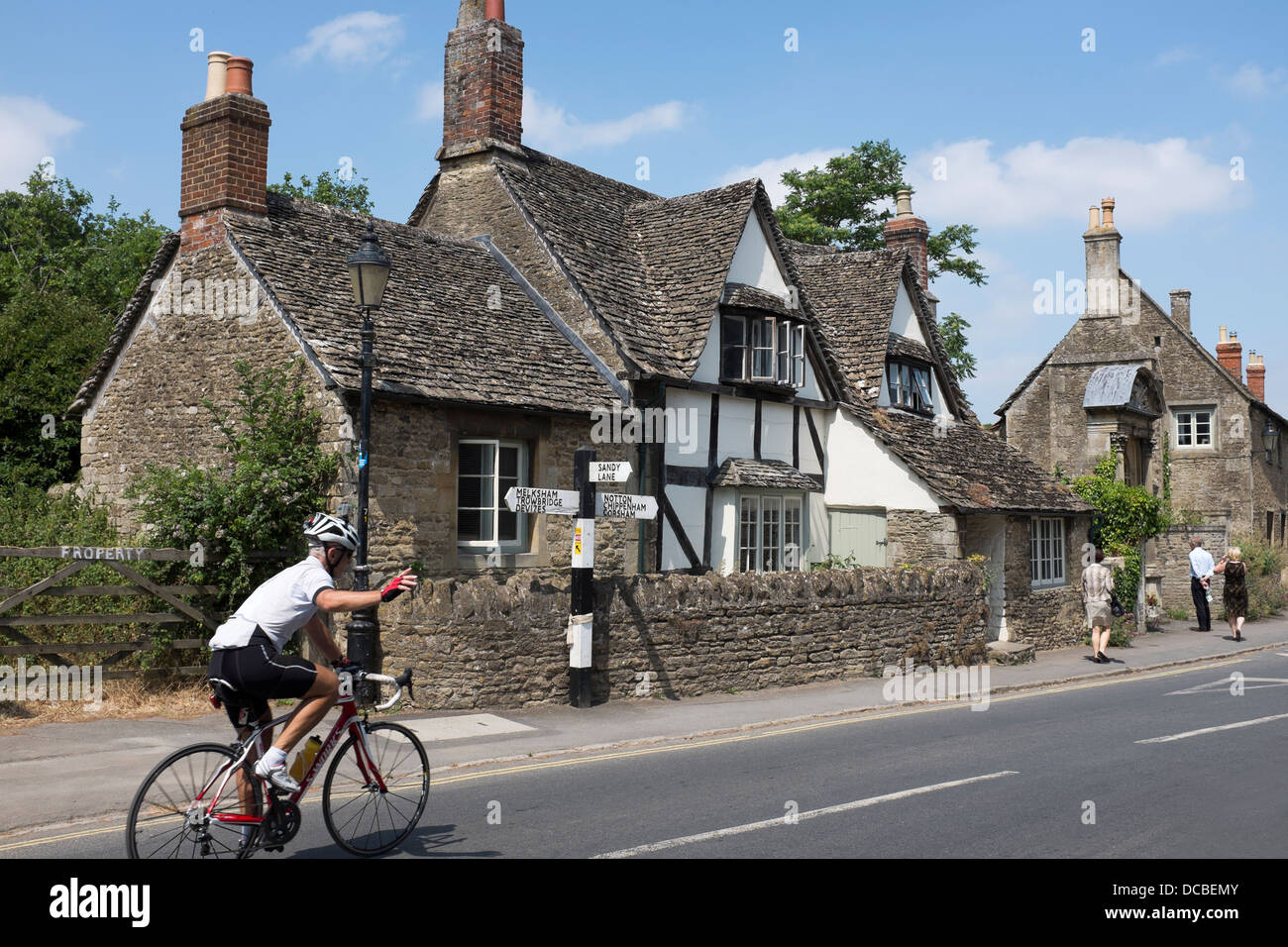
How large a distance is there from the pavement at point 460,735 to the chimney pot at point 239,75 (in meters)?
8.97

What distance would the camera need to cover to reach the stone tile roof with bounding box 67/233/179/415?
17.1 metres

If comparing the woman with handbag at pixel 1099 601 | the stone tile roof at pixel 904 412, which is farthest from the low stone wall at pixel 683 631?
the stone tile roof at pixel 904 412

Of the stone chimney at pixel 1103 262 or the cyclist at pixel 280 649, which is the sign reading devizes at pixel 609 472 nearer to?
the cyclist at pixel 280 649

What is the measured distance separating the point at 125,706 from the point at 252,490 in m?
2.91

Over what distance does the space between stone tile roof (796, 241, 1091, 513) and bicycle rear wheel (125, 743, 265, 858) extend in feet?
51.7

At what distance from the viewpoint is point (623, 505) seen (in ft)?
45.3

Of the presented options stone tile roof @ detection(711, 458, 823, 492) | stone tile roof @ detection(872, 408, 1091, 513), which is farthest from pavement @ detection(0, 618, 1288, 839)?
stone tile roof @ detection(872, 408, 1091, 513)

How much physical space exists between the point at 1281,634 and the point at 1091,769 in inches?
728

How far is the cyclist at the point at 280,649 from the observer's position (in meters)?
6.23

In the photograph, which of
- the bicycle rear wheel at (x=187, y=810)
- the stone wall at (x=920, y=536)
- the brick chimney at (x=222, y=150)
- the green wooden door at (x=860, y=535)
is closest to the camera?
the bicycle rear wheel at (x=187, y=810)

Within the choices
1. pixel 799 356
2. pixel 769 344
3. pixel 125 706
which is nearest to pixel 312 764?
pixel 125 706

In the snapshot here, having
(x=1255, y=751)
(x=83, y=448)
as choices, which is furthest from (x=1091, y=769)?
(x=83, y=448)

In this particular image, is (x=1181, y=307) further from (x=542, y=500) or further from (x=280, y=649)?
(x=280, y=649)

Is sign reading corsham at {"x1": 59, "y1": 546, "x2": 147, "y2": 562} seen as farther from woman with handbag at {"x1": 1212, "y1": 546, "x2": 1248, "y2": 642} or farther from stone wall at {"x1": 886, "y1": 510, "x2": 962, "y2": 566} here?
woman with handbag at {"x1": 1212, "y1": 546, "x2": 1248, "y2": 642}
